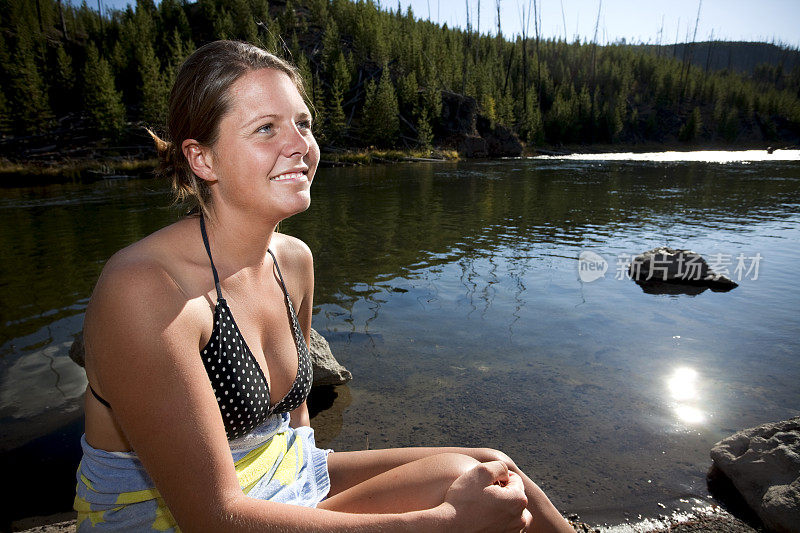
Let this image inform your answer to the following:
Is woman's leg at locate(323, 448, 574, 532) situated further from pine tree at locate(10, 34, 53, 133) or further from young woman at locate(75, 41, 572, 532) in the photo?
pine tree at locate(10, 34, 53, 133)

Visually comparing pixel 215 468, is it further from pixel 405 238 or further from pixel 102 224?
pixel 102 224

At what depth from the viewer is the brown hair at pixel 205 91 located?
1.76 metres

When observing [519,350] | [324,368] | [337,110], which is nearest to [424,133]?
[337,110]

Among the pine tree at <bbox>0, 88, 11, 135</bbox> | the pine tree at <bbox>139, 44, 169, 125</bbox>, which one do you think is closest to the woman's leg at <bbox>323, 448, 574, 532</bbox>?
the pine tree at <bbox>139, 44, 169, 125</bbox>

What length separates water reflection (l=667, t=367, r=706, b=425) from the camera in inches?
185

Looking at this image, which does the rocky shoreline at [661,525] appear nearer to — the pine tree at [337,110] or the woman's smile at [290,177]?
the woman's smile at [290,177]

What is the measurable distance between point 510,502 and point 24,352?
275 inches

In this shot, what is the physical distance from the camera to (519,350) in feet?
20.6

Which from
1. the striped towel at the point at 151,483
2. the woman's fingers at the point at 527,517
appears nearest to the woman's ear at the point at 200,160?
the striped towel at the point at 151,483

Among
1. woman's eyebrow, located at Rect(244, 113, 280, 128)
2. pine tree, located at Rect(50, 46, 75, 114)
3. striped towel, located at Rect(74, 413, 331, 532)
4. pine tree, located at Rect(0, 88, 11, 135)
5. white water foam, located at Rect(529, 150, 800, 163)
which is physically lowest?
white water foam, located at Rect(529, 150, 800, 163)

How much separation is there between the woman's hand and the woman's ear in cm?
146

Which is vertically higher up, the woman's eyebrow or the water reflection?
the woman's eyebrow

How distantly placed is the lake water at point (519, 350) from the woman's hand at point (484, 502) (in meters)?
2.10

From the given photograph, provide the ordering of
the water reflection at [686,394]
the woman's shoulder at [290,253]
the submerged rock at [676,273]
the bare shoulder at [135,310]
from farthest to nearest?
the submerged rock at [676,273], the water reflection at [686,394], the woman's shoulder at [290,253], the bare shoulder at [135,310]
